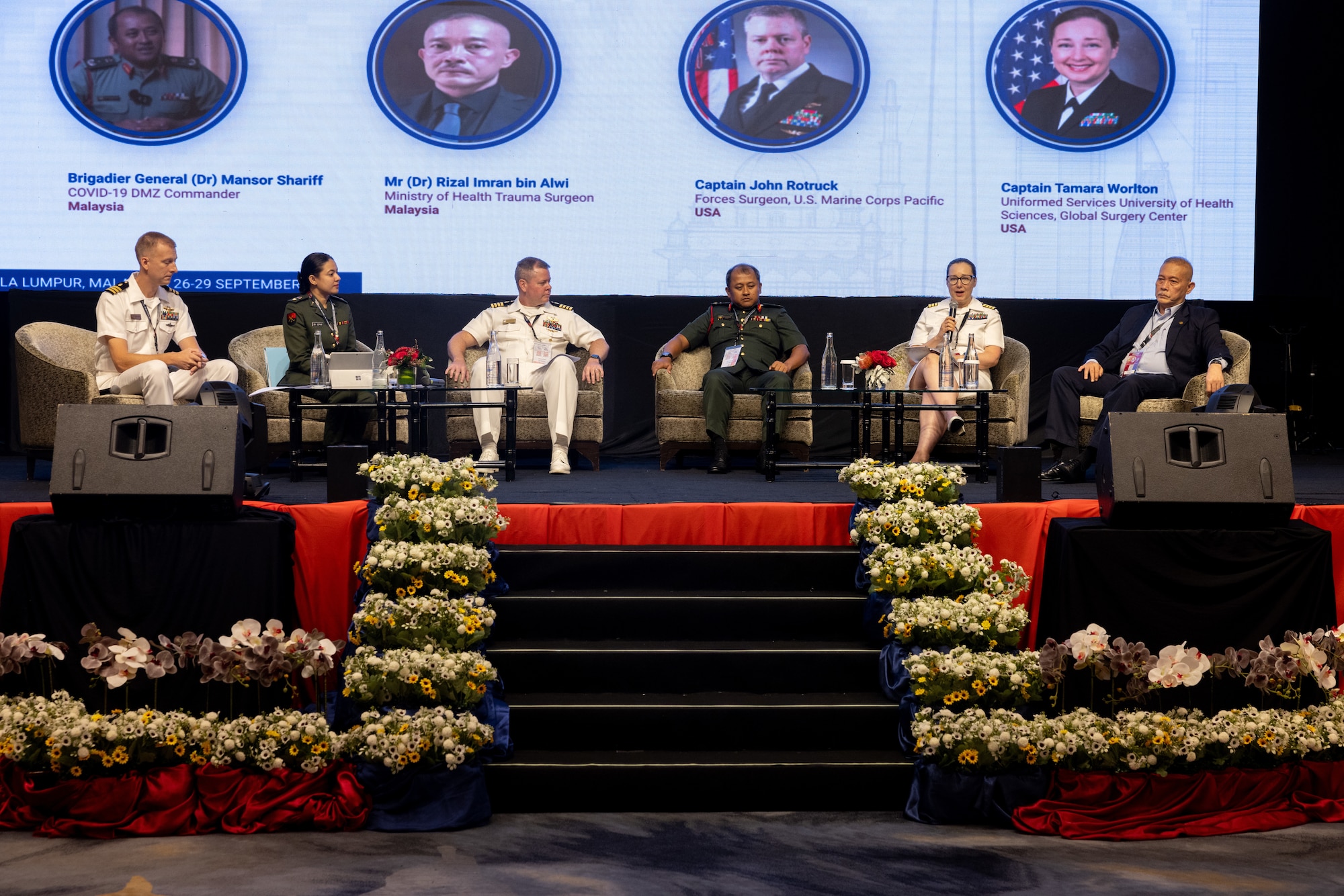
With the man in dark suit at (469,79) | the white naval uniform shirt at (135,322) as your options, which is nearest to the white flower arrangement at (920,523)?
the white naval uniform shirt at (135,322)

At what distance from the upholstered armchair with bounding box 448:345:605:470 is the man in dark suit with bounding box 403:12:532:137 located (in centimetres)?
148

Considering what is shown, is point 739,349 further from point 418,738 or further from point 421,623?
point 418,738

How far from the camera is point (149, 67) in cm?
666

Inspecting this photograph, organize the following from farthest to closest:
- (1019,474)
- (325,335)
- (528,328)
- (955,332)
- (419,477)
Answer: (528,328), (955,332), (325,335), (1019,474), (419,477)

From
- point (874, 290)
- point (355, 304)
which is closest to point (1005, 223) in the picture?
point (874, 290)

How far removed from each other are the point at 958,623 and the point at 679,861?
1026 millimetres

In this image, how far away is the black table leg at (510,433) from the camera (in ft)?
18.1

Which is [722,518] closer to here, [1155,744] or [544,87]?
[1155,744]

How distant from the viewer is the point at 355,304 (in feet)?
23.3

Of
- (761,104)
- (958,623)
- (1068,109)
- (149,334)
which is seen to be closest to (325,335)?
(149,334)

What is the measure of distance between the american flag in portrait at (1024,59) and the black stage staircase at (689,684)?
3.93 metres

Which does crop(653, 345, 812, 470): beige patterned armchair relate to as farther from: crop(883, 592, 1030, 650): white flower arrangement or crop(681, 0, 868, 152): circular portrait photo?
crop(883, 592, 1030, 650): white flower arrangement

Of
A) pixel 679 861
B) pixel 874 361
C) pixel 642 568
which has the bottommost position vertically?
pixel 679 861

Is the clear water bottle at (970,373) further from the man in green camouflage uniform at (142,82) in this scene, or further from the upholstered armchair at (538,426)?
the man in green camouflage uniform at (142,82)
